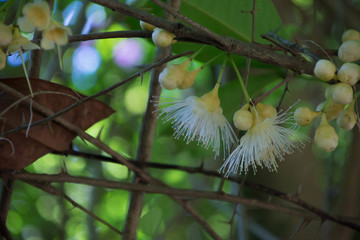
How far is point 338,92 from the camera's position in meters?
0.59

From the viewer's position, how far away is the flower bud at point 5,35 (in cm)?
54

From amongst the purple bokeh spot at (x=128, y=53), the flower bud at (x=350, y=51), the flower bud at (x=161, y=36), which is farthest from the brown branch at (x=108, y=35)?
the purple bokeh spot at (x=128, y=53)

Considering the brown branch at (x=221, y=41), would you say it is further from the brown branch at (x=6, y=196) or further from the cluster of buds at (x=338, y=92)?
the brown branch at (x=6, y=196)

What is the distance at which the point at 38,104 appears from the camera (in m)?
0.69

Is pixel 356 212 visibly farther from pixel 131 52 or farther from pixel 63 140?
pixel 131 52

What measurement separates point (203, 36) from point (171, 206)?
55.0 inches

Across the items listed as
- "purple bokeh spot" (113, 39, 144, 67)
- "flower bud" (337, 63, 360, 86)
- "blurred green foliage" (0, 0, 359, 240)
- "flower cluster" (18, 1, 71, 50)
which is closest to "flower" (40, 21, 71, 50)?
"flower cluster" (18, 1, 71, 50)

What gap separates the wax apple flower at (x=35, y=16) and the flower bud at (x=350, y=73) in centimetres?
36

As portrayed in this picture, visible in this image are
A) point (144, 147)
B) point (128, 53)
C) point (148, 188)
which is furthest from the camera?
point (128, 53)

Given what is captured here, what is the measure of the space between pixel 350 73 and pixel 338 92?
1.1 inches

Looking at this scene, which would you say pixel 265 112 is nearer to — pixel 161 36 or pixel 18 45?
pixel 161 36

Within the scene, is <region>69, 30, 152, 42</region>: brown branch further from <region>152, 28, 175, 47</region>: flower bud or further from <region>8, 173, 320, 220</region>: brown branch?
<region>8, 173, 320, 220</region>: brown branch

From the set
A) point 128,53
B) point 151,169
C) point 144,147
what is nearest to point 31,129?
point 144,147

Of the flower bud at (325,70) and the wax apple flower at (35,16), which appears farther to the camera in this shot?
the flower bud at (325,70)
